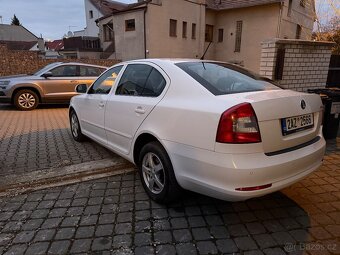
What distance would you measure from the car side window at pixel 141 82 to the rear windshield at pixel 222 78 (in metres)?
0.32

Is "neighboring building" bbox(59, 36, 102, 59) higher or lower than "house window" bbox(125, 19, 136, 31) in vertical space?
lower

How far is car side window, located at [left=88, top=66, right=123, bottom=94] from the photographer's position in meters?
4.07

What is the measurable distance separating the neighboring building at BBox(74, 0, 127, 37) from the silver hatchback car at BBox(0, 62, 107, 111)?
93.5ft

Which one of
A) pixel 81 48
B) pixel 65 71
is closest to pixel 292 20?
pixel 81 48

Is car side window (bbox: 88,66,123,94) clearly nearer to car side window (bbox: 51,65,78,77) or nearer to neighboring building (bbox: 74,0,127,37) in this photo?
car side window (bbox: 51,65,78,77)

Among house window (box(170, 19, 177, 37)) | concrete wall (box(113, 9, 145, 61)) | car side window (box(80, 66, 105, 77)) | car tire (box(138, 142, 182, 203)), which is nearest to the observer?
car tire (box(138, 142, 182, 203))

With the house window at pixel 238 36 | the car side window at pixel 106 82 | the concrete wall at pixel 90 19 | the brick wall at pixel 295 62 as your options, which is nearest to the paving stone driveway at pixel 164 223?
the car side window at pixel 106 82

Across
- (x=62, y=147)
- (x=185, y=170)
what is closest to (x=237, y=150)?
(x=185, y=170)

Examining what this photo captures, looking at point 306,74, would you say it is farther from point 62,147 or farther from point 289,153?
point 62,147

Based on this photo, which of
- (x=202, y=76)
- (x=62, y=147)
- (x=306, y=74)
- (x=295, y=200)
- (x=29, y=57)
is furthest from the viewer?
(x=29, y=57)

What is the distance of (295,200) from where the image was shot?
10.3ft

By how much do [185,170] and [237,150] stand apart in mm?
585

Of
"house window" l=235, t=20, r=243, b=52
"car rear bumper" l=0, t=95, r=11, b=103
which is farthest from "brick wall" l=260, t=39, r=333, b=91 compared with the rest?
"house window" l=235, t=20, r=243, b=52

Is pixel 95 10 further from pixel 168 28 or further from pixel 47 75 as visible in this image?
pixel 47 75
